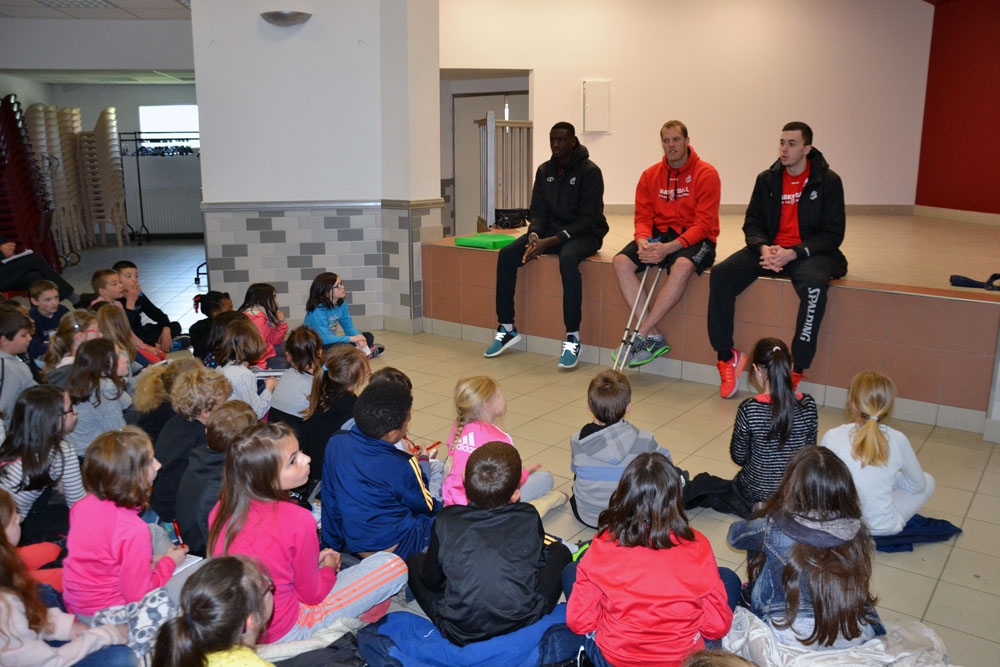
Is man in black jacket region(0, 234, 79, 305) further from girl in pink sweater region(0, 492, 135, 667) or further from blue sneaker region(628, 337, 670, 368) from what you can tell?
girl in pink sweater region(0, 492, 135, 667)

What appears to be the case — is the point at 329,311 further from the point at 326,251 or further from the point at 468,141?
the point at 468,141

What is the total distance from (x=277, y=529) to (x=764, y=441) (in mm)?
1897

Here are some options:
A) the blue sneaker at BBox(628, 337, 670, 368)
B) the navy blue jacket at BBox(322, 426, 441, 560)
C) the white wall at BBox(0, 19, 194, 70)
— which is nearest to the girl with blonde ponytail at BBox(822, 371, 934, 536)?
the navy blue jacket at BBox(322, 426, 441, 560)

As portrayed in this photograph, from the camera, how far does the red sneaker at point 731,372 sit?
16.8 ft

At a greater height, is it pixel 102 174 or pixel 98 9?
pixel 98 9

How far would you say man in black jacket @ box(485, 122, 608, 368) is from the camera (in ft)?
19.6

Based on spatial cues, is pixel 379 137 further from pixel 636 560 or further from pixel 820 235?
pixel 636 560

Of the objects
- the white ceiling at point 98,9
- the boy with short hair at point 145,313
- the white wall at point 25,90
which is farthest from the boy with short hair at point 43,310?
the white wall at point 25,90

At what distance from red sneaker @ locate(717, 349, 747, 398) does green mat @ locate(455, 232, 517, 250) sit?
1.97 meters

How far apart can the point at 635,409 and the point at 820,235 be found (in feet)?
5.07

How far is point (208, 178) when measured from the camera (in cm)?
661

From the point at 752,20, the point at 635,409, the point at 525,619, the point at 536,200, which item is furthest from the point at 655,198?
the point at 752,20

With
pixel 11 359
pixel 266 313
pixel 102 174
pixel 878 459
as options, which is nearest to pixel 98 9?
pixel 102 174

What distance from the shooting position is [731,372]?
16.9 ft
